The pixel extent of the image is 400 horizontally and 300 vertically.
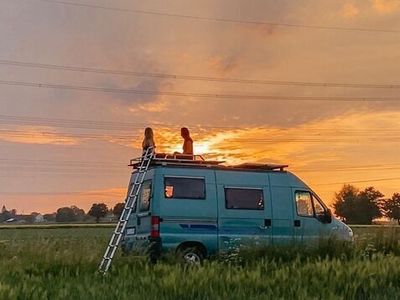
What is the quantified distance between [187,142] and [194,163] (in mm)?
1749

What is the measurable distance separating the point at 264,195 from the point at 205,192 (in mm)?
1618

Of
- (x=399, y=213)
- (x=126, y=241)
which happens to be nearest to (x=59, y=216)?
(x=399, y=213)

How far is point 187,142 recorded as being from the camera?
58.8 feet

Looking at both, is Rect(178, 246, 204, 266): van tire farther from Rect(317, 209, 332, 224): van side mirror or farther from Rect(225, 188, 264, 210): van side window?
Rect(317, 209, 332, 224): van side mirror

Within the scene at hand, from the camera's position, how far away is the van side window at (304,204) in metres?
17.0

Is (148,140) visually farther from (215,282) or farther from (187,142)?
(215,282)

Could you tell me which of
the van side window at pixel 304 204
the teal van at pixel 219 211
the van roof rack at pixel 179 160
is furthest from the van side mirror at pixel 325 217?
the van roof rack at pixel 179 160

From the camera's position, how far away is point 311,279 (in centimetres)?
832

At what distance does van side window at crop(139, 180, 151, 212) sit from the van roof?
55 centimetres

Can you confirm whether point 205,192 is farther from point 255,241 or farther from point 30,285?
point 30,285

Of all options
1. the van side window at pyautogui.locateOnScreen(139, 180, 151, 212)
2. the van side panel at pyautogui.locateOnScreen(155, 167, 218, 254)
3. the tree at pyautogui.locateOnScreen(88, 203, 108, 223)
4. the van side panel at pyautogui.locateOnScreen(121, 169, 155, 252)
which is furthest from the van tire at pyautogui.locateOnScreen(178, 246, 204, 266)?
the tree at pyautogui.locateOnScreen(88, 203, 108, 223)

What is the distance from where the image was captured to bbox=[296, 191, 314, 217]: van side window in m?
17.0

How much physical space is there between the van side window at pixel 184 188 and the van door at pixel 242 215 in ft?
1.54

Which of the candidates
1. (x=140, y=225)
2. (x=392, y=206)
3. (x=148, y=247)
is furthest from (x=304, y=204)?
(x=392, y=206)
